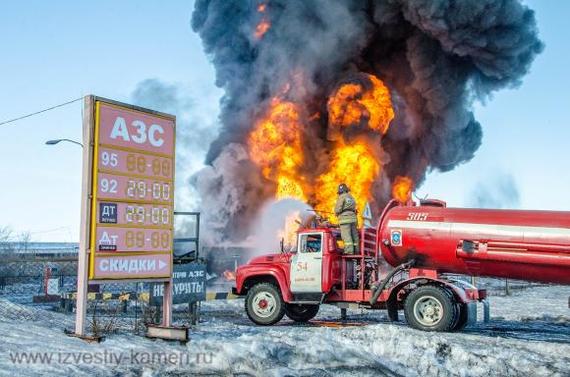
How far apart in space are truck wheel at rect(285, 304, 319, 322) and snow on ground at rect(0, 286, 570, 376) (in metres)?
3.31

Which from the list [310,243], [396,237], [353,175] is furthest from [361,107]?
[396,237]

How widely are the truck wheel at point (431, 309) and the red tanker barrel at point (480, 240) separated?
2.91 ft

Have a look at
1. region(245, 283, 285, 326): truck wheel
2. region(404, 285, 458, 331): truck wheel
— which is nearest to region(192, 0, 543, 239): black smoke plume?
region(245, 283, 285, 326): truck wheel

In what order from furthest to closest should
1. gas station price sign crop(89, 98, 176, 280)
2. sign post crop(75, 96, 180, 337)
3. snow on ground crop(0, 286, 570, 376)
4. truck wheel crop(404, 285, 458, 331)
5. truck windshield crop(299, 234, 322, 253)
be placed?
1. truck windshield crop(299, 234, 322, 253)
2. truck wheel crop(404, 285, 458, 331)
3. gas station price sign crop(89, 98, 176, 280)
4. sign post crop(75, 96, 180, 337)
5. snow on ground crop(0, 286, 570, 376)

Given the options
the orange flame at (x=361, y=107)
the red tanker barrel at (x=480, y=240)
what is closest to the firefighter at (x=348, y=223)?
the red tanker barrel at (x=480, y=240)

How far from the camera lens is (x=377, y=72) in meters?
41.2

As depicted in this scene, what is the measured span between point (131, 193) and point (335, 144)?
28441mm

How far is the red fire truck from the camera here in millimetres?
13180

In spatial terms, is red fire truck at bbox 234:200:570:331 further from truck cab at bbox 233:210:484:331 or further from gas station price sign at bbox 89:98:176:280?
gas station price sign at bbox 89:98:176:280

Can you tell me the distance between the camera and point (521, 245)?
43.2ft

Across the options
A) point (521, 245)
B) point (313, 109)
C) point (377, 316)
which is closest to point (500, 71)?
point (313, 109)

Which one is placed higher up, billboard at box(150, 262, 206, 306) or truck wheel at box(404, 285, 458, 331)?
billboard at box(150, 262, 206, 306)

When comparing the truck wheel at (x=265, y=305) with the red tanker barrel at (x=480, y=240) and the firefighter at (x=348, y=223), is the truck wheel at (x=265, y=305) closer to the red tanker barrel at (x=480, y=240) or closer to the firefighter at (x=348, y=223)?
the firefighter at (x=348, y=223)

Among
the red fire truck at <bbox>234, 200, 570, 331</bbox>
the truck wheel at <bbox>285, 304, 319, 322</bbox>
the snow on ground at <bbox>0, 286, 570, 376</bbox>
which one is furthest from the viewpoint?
the truck wheel at <bbox>285, 304, 319, 322</bbox>
